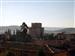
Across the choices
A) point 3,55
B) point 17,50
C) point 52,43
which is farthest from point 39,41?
point 3,55

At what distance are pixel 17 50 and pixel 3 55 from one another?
2.04 feet

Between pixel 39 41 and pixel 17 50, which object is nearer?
A: pixel 17 50

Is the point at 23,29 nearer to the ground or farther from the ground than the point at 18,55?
farther from the ground

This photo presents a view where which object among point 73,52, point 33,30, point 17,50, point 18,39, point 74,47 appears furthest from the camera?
point 33,30

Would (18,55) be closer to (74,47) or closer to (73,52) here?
(73,52)

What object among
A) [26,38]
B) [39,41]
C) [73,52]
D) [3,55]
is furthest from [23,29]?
[3,55]

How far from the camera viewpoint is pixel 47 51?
19.0 feet

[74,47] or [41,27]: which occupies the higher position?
[41,27]

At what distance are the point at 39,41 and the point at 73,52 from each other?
181 centimetres

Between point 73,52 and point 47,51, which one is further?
point 73,52

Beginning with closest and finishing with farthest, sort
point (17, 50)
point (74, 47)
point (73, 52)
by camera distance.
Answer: point (17, 50) → point (73, 52) → point (74, 47)

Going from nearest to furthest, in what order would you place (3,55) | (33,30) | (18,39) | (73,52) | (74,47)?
1. (3,55)
2. (73,52)
3. (74,47)
4. (18,39)
5. (33,30)

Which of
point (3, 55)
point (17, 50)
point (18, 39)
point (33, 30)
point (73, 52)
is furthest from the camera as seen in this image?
point (33, 30)

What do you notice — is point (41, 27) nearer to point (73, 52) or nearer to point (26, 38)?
point (26, 38)
